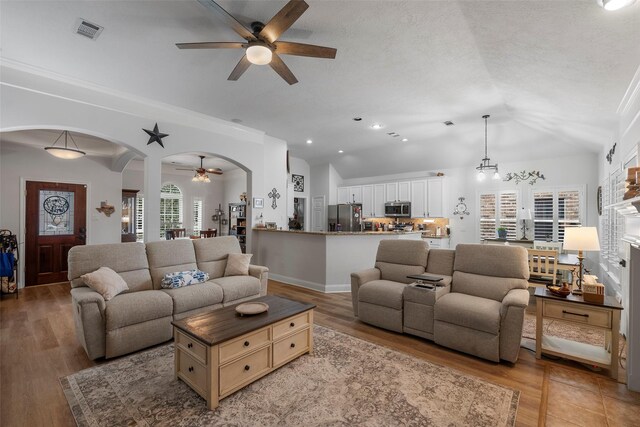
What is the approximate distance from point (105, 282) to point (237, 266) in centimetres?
159

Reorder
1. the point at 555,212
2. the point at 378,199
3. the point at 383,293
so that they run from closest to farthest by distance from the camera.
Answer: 1. the point at 383,293
2. the point at 555,212
3. the point at 378,199

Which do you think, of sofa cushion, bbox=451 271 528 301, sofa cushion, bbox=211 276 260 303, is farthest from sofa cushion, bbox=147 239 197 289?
sofa cushion, bbox=451 271 528 301

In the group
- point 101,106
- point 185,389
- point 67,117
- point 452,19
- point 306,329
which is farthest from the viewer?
point 101,106

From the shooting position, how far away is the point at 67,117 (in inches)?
153

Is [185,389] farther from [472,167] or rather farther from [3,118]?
[472,167]

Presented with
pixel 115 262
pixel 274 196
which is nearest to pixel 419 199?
pixel 274 196

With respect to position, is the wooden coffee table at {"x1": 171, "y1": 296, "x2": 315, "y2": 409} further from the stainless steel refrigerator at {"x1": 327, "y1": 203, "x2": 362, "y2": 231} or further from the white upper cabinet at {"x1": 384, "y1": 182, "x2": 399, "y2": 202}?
the white upper cabinet at {"x1": 384, "y1": 182, "x2": 399, "y2": 202}

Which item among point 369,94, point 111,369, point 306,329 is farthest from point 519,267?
point 111,369

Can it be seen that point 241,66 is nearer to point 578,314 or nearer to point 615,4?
point 615,4

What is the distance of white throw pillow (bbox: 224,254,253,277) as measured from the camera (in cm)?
422

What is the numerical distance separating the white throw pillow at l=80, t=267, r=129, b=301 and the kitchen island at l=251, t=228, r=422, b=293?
117 inches

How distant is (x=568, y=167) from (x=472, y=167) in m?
1.88

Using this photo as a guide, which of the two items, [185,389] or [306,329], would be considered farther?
[306,329]

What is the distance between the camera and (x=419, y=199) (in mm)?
8188
